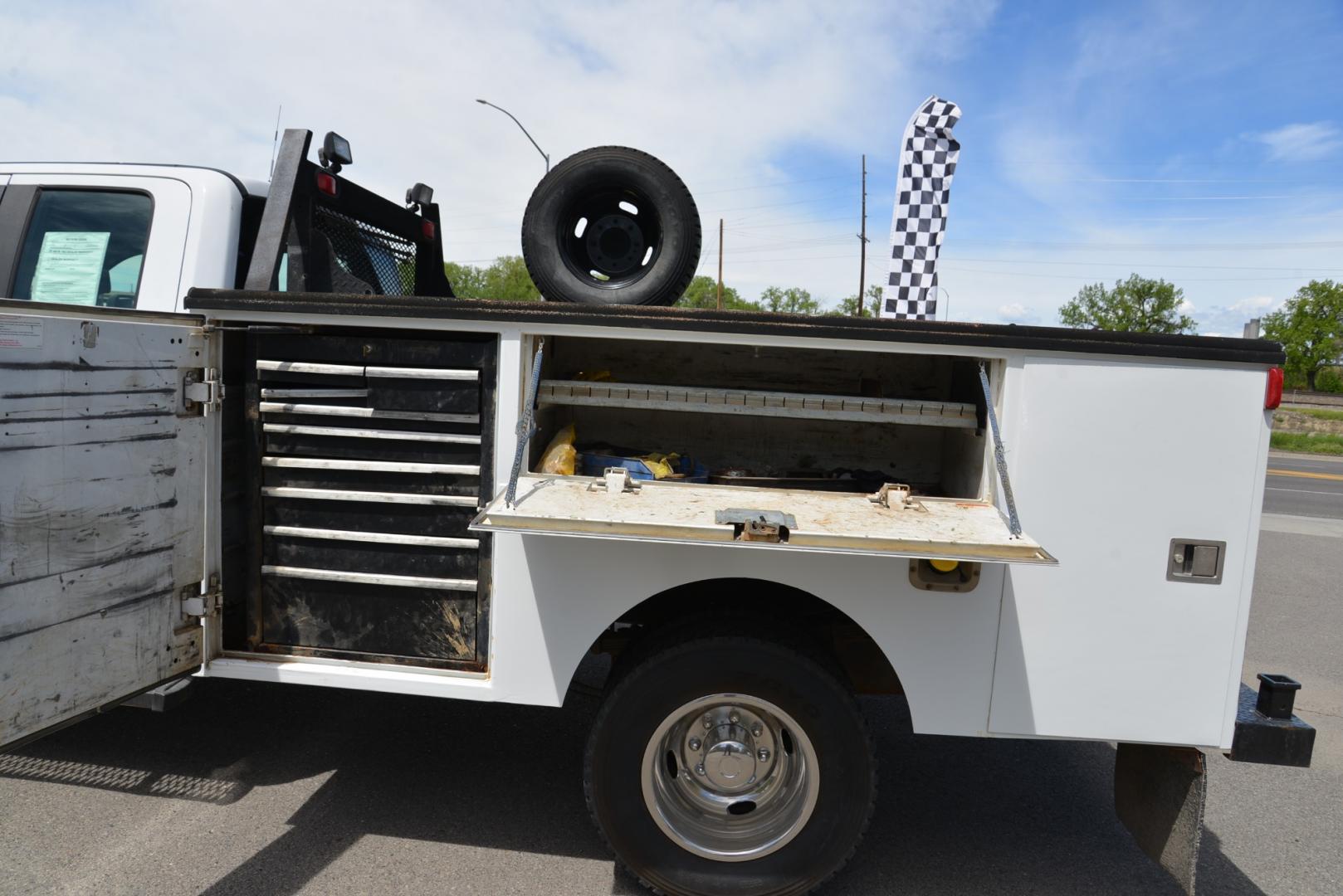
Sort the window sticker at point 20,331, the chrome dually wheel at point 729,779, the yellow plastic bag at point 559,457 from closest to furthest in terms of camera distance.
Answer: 1. the window sticker at point 20,331
2. the chrome dually wheel at point 729,779
3. the yellow plastic bag at point 559,457

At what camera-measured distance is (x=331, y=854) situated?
2.81 meters

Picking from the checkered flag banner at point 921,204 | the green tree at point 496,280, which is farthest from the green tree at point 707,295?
the checkered flag banner at point 921,204

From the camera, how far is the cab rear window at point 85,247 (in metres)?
3.35

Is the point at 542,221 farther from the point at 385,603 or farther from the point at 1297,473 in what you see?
the point at 1297,473

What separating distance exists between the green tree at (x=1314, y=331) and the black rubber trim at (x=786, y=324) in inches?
2600

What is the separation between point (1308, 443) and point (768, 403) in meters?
31.9

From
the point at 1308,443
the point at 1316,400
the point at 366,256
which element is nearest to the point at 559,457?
the point at 366,256

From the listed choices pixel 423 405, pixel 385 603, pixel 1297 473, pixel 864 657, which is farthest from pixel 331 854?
pixel 1297 473

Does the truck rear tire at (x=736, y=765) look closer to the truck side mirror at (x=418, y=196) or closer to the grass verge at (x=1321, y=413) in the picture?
the truck side mirror at (x=418, y=196)

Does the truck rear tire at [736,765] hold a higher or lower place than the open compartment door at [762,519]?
lower

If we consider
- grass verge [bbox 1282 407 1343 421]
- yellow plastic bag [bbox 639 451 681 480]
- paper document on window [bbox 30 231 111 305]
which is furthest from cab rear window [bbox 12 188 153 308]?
grass verge [bbox 1282 407 1343 421]

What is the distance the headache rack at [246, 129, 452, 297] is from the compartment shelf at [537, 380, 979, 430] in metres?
1.15

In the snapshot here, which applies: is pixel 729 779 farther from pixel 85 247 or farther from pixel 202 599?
pixel 85 247

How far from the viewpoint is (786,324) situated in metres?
2.47
